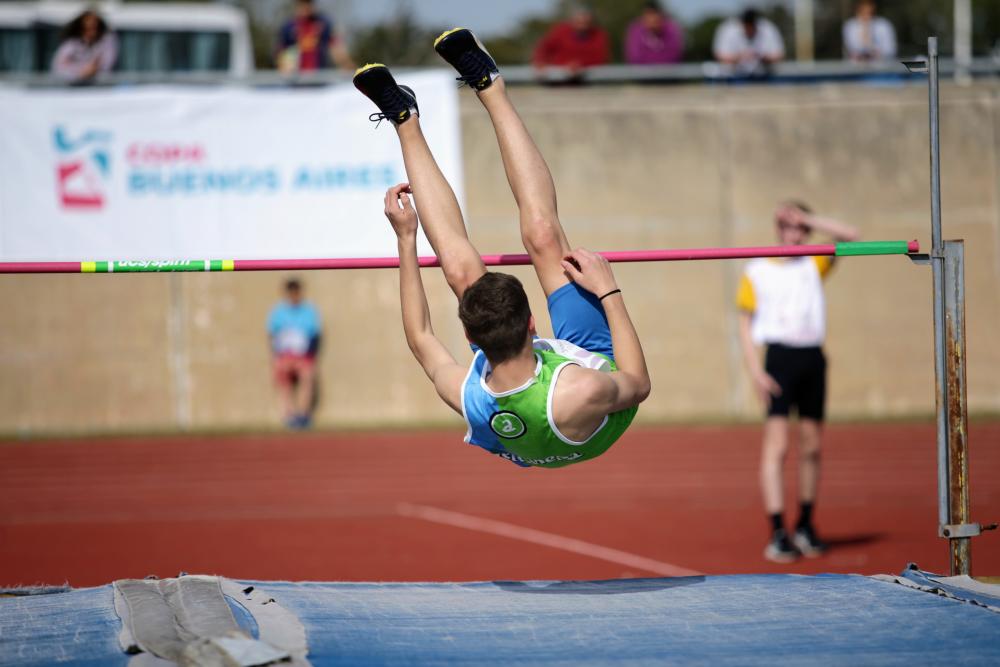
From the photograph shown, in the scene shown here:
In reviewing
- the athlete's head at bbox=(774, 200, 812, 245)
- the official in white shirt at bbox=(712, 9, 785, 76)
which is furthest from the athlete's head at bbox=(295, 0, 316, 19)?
the athlete's head at bbox=(774, 200, 812, 245)

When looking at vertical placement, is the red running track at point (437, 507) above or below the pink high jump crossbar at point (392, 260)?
below

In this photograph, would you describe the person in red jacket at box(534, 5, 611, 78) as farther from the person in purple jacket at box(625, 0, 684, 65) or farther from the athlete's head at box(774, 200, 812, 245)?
the athlete's head at box(774, 200, 812, 245)

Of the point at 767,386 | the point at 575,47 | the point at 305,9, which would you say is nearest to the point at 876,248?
the point at 767,386

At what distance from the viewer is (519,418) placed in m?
3.80

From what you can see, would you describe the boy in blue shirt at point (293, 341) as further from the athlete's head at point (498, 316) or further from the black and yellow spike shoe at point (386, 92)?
the athlete's head at point (498, 316)

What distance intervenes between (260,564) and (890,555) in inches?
151

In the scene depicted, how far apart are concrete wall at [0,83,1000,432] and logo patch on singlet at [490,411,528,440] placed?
973 centimetres

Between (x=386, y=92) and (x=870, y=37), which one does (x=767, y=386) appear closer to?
(x=386, y=92)

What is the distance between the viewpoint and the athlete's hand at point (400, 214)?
14.1 feet

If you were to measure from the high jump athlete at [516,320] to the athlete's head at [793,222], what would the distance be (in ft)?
8.04

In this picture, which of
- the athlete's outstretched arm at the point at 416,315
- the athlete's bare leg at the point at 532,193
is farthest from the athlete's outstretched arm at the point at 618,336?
the athlete's outstretched arm at the point at 416,315

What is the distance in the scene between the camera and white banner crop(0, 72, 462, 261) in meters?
12.2

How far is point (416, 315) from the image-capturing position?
166 inches

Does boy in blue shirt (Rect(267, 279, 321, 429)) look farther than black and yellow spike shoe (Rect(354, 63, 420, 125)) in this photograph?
Yes
